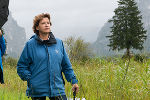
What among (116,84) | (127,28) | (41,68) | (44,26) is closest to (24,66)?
(41,68)

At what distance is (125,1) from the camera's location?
3991 centimetres

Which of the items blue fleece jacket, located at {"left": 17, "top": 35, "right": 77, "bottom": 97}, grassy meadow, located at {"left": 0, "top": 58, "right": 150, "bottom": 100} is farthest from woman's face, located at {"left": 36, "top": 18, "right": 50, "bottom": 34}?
grassy meadow, located at {"left": 0, "top": 58, "right": 150, "bottom": 100}

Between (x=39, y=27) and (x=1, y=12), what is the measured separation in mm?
1192

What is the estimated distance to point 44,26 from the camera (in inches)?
137

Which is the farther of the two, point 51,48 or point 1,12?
point 51,48

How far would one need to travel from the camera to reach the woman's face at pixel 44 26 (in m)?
3.45

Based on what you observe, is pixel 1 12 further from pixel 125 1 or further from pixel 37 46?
pixel 125 1

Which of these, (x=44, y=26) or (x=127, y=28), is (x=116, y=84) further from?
(x=127, y=28)

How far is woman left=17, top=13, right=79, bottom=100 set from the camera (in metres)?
3.24

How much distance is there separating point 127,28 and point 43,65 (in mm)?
35755

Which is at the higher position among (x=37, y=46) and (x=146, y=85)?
(x=37, y=46)

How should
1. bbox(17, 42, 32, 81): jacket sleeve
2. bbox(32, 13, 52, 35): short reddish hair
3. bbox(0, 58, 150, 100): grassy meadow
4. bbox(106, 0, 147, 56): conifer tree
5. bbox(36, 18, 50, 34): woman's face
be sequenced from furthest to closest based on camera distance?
bbox(106, 0, 147, 56): conifer tree < bbox(0, 58, 150, 100): grassy meadow < bbox(32, 13, 52, 35): short reddish hair < bbox(36, 18, 50, 34): woman's face < bbox(17, 42, 32, 81): jacket sleeve

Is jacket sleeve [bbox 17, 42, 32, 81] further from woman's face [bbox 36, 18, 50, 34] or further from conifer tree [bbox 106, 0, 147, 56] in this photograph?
conifer tree [bbox 106, 0, 147, 56]

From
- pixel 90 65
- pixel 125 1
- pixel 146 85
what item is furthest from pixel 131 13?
pixel 146 85
